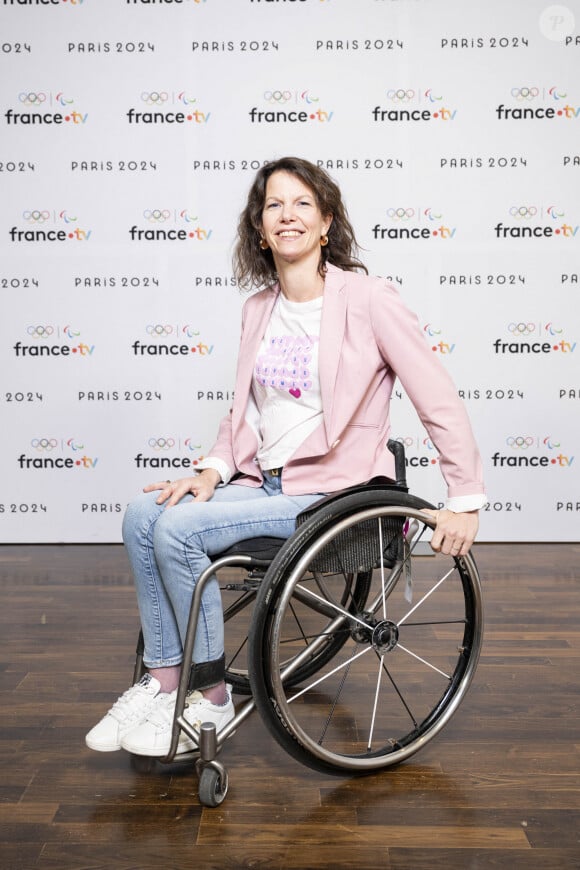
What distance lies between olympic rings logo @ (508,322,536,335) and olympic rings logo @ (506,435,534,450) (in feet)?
1.39

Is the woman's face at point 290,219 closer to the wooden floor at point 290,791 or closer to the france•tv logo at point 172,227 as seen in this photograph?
the wooden floor at point 290,791

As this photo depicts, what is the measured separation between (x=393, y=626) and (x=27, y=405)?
7.76 ft

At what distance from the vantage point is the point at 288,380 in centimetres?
189

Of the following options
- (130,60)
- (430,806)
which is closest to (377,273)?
(130,60)

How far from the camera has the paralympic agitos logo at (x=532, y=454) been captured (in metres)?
3.69

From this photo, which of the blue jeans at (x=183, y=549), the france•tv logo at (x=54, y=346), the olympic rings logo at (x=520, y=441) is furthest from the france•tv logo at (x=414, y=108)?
the blue jeans at (x=183, y=549)

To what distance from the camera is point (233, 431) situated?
202 centimetres

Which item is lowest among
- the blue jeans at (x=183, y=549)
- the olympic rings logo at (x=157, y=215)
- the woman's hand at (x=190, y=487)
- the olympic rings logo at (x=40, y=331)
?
the blue jeans at (x=183, y=549)

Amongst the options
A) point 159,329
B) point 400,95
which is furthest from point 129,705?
point 400,95

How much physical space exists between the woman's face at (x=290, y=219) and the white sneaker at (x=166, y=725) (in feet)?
3.05

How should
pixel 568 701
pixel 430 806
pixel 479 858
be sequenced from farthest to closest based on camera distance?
pixel 568 701 → pixel 430 806 → pixel 479 858

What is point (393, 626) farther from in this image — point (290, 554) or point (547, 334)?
point (547, 334)

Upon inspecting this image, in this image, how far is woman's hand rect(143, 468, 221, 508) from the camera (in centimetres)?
183

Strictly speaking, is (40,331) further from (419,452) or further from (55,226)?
(419,452)
